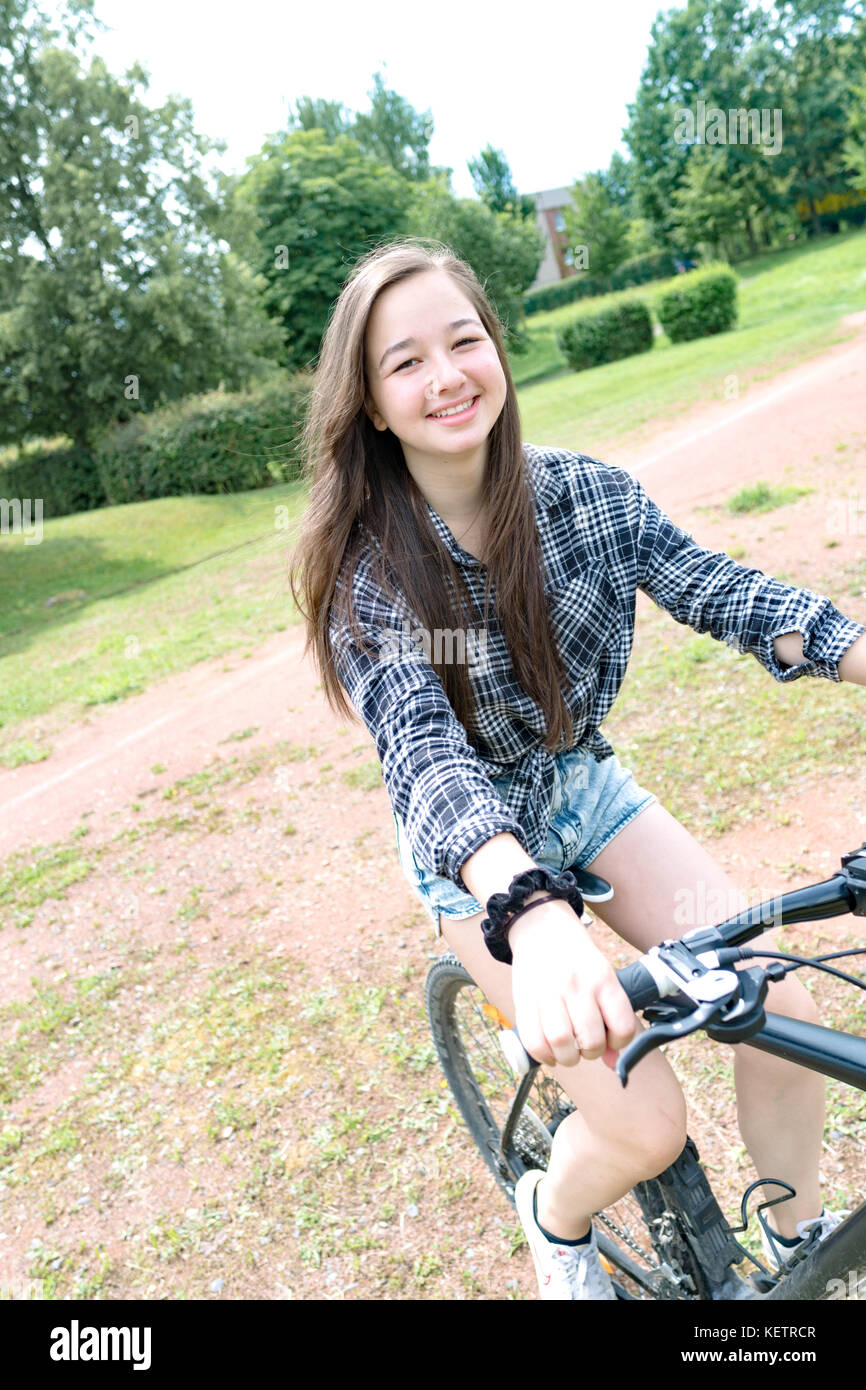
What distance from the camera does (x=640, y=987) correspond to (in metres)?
1.20

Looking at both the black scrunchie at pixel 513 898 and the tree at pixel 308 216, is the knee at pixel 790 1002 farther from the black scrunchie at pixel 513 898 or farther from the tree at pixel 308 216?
the tree at pixel 308 216

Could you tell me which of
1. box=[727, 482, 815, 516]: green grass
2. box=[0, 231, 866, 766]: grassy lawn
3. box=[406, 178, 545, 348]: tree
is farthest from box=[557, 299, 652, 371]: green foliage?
box=[727, 482, 815, 516]: green grass

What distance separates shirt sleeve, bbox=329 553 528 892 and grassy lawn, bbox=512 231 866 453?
1129cm

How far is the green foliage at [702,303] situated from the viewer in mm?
22922

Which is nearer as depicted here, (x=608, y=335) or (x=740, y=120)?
(x=608, y=335)

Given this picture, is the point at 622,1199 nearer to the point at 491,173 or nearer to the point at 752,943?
the point at 752,943

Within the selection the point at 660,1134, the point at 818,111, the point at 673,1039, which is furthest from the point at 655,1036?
the point at 818,111

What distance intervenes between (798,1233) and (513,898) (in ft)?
3.73

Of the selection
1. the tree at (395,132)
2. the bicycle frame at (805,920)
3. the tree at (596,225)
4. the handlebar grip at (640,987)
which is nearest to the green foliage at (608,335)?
the tree at (596,225)

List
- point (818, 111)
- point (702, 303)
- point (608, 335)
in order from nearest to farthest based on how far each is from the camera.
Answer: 1. point (702, 303)
2. point (608, 335)
3. point (818, 111)

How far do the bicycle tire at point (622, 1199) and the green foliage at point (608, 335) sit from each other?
25.8 m

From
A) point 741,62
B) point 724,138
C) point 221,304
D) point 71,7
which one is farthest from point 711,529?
point 741,62

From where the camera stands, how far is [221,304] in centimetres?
2334
